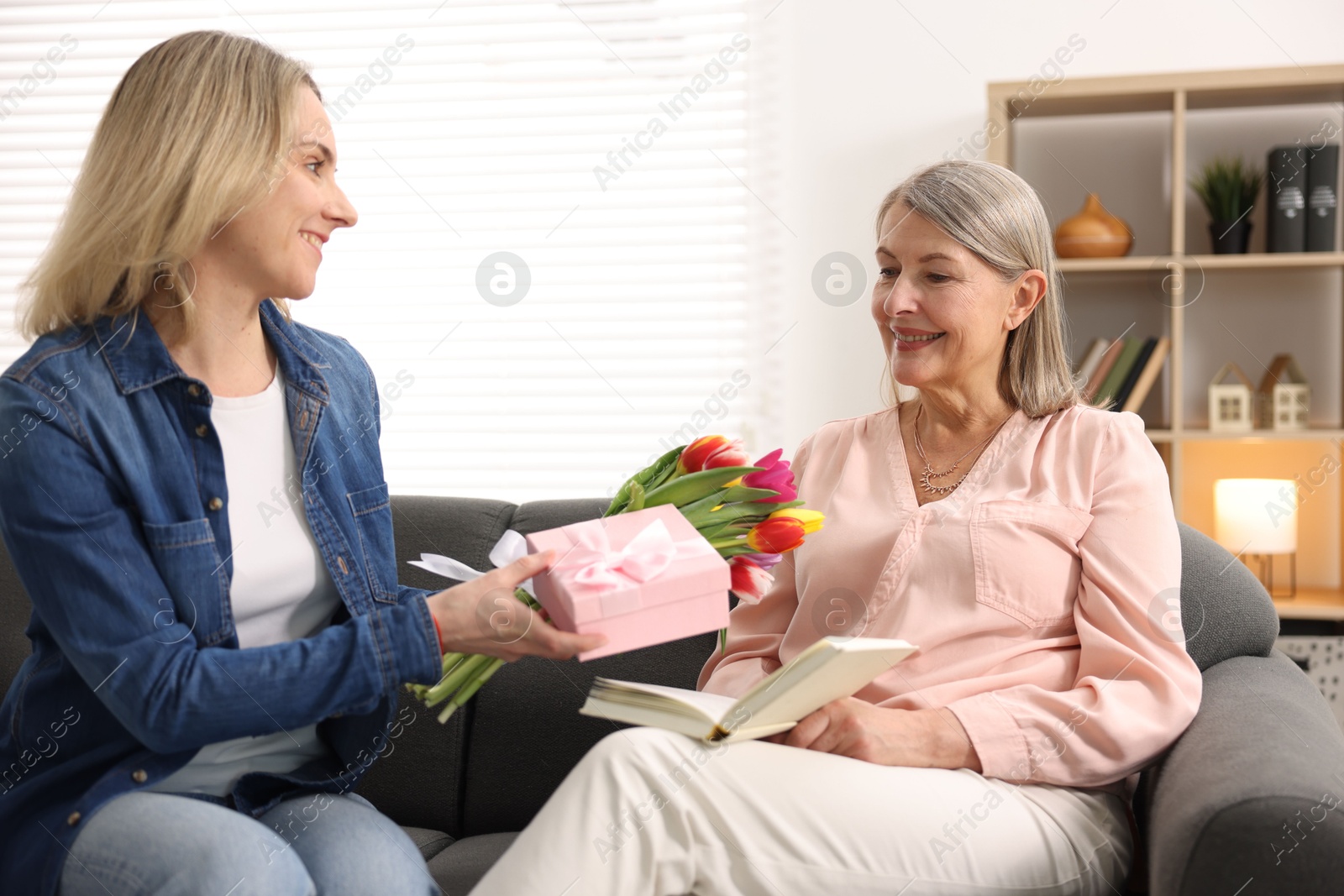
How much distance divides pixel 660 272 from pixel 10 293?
6.68 feet

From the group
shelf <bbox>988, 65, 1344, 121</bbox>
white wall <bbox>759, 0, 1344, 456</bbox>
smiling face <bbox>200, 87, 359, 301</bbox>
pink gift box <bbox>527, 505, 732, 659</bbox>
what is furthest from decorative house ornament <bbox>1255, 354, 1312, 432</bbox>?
smiling face <bbox>200, 87, 359, 301</bbox>

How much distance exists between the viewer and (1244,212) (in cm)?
272

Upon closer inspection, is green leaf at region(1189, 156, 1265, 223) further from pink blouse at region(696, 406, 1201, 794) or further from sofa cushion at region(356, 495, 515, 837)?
sofa cushion at region(356, 495, 515, 837)

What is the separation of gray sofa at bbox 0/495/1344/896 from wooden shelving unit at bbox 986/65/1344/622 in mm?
1042

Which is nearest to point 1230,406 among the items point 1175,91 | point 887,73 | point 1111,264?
point 1111,264

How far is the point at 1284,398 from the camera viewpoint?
8.87 ft

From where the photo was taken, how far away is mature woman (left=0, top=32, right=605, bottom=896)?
111 centimetres

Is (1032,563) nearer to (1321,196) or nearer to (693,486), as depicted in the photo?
(693,486)

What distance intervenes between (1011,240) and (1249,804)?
0.84 metres

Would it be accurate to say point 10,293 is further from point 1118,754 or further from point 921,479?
point 1118,754

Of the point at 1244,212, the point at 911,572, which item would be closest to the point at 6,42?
the point at 911,572

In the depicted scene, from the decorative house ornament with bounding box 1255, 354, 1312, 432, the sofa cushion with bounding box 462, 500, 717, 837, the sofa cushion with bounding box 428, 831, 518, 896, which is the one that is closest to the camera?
the sofa cushion with bounding box 428, 831, 518, 896

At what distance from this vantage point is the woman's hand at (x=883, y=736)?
1.32 metres

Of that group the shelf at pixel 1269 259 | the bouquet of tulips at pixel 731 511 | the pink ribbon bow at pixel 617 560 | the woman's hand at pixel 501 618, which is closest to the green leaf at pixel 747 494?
the bouquet of tulips at pixel 731 511
